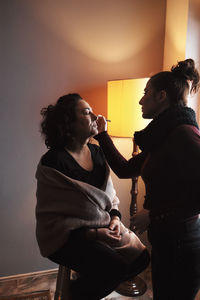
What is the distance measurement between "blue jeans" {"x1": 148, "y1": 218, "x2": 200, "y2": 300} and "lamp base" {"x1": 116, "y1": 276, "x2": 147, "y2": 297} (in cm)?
83

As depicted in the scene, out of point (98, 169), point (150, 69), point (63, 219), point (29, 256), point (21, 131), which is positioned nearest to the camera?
point (63, 219)

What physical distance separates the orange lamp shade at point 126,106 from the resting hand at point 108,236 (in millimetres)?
683

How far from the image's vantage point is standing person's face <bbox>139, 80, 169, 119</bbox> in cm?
104

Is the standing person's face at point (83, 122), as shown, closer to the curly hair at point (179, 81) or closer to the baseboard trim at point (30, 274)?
the curly hair at point (179, 81)

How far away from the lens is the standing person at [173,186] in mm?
897

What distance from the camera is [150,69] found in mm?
1994

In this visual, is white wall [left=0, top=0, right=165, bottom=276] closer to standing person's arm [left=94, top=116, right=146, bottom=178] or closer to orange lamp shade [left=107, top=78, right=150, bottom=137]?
orange lamp shade [left=107, top=78, right=150, bottom=137]

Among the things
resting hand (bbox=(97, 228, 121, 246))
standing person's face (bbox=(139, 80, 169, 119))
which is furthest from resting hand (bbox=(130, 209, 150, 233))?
standing person's face (bbox=(139, 80, 169, 119))

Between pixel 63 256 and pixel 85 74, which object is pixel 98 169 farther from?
pixel 85 74

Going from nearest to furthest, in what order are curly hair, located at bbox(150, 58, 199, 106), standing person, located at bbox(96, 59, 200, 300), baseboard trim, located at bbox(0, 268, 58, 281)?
1. standing person, located at bbox(96, 59, 200, 300)
2. curly hair, located at bbox(150, 58, 199, 106)
3. baseboard trim, located at bbox(0, 268, 58, 281)

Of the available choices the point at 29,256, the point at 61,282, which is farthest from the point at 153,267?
the point at 29,256

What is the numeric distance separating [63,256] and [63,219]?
167mm

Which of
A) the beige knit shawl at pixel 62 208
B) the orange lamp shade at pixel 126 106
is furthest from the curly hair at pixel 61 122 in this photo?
the orange lamp shade at pixel 126 106

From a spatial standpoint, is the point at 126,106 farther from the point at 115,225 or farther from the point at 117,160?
the point at 115,225
